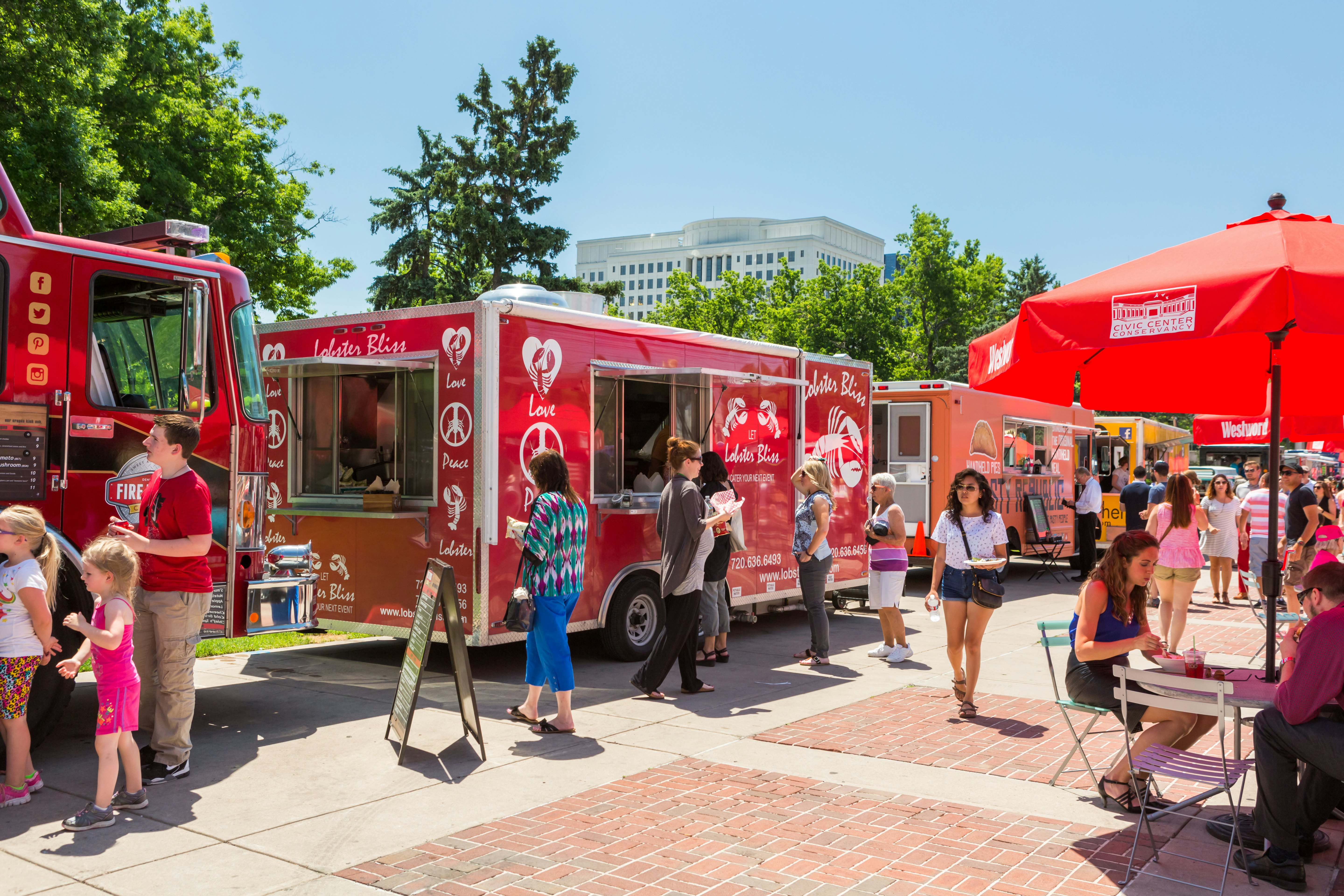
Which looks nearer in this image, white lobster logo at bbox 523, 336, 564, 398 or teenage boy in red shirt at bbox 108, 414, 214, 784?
teenage boy in red shirt at bbox 108, 414, 214, 784

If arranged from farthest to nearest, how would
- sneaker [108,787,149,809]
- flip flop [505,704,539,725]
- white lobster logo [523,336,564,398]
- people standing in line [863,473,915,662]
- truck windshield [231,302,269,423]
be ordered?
people standing in line [863,473,915,662] → white lobster logo [523,336,564,398] → flip flop [505,704,539,725] → truck windshield [231,302,269,423] → sneaker [108,787,149,809]

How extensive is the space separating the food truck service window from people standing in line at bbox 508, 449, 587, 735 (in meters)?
2.05

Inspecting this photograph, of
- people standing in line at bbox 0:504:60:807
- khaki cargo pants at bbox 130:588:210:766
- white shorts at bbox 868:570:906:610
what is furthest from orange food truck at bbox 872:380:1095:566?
people standing in line at bbox 0:504:60:807

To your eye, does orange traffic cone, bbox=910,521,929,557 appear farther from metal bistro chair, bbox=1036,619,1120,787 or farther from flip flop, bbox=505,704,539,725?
flip flop, bbox=505,704,539,725

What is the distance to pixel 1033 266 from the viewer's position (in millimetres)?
63344

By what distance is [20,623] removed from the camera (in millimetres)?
4820

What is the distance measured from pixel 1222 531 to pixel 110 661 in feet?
43.0

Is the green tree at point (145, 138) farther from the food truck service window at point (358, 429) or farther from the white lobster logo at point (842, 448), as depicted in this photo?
the white lobster logo at point (842, 448)

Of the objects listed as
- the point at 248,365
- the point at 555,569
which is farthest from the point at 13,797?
the point at 555,569

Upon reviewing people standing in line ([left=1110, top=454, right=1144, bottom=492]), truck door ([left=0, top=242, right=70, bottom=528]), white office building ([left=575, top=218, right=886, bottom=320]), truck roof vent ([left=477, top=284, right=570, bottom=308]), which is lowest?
people standing in line ([left=1110, top=454, right=1144, bottom=492])

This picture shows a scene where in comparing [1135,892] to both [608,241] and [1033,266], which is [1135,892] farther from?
[608,241]

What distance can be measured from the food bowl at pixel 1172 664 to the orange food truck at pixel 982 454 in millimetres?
8484

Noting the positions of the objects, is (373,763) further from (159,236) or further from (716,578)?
(716,578)

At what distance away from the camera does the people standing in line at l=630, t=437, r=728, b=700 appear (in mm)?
7582
